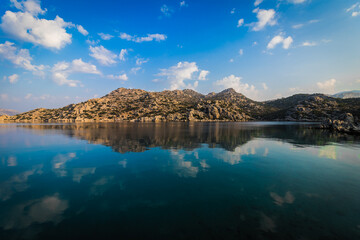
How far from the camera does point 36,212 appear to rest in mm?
10602

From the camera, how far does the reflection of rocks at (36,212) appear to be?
942 centimetres

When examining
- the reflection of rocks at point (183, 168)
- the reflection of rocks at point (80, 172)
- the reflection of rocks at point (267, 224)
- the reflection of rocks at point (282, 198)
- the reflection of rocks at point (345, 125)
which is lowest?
the reflection of rocks at point (80, 172)

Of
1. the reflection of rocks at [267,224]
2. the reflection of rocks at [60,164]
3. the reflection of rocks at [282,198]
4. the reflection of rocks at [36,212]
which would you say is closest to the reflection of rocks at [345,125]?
the reflection of rocks at [282,198]

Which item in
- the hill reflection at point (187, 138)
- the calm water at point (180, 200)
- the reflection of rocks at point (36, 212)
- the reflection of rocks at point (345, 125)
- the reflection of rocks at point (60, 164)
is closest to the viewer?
the calm water at point (180, 200)

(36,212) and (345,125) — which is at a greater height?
(345,125)

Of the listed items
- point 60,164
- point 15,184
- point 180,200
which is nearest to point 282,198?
point 180,200

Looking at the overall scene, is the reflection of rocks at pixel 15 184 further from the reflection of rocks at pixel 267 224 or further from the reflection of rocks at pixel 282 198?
the reflection of rocks at pixel 282 198

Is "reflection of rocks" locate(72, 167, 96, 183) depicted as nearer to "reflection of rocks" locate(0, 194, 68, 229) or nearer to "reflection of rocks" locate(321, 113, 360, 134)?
"reflection of rocks" locate(0, 194, 68, 229)

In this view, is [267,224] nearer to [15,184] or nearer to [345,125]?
[15,184]

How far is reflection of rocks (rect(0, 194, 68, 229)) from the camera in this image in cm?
942

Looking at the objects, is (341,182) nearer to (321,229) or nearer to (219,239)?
(321,229)

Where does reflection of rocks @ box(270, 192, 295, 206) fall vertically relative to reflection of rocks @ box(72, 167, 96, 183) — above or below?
above

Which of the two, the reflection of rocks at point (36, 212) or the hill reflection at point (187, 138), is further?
the hill reflection at point (187, 138)

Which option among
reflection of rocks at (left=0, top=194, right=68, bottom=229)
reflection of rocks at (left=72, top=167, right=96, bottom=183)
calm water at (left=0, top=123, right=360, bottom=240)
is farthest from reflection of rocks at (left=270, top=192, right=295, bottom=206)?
reflection of rocks at (left=72, top=167, right=96, bottom=183)
